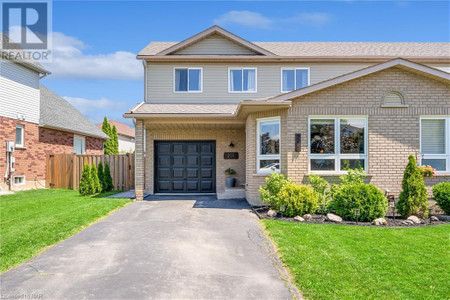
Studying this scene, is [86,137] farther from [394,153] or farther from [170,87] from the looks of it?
[394,153]

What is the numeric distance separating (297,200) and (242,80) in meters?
7.48

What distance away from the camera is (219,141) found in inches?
543

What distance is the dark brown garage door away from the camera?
45.3 ft

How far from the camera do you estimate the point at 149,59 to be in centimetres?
1372

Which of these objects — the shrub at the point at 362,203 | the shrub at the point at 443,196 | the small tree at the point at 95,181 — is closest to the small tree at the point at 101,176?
the small tree at the point at 95,181

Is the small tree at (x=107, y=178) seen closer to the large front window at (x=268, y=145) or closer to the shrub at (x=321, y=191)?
the large front window at (x=268, y=145)

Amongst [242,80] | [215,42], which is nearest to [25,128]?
[215,42]

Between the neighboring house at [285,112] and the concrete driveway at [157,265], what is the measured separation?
351cm

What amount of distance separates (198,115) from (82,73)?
2831 inches

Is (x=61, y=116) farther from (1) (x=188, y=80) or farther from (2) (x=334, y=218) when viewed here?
(2) (x=334, y=218)

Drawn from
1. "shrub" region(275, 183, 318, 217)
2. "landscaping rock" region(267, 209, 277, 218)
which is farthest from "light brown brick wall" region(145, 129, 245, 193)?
"shrub" region(275, 183, 318, 217)

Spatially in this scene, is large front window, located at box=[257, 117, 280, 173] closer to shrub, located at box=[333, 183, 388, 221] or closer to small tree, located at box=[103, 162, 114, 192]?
shrub, located at box=[333, 183, 388, 221]

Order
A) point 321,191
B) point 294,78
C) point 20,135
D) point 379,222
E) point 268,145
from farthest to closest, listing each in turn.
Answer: point 20,135, point 294,78, point 268,145, point 321,191, point 379,222

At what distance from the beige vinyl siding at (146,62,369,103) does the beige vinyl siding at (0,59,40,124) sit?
6.81m
